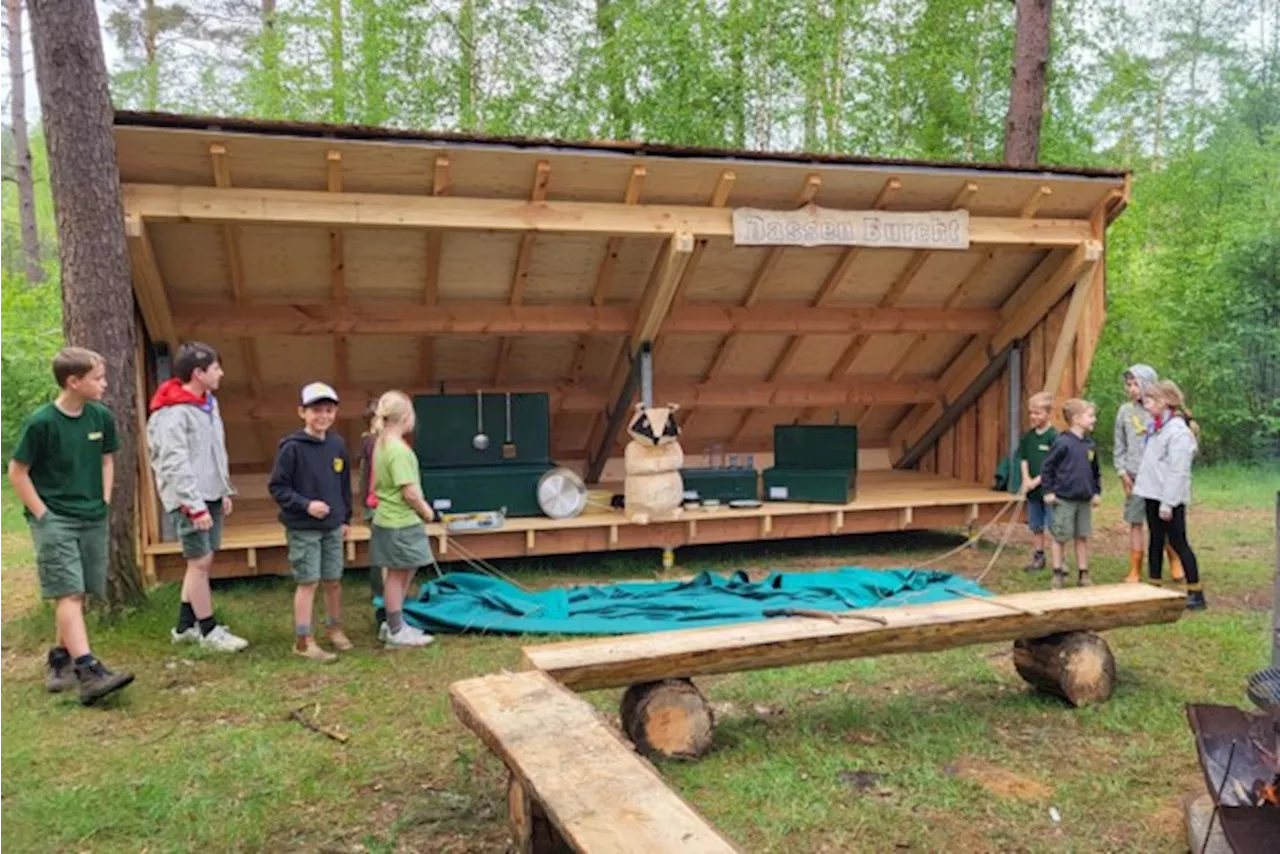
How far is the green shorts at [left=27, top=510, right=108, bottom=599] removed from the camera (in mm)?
3971

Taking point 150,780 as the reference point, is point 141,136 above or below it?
above

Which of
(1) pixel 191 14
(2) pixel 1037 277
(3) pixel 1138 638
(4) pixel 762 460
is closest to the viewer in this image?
(3) pixel 1138 638

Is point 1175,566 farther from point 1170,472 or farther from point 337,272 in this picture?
point 337,272

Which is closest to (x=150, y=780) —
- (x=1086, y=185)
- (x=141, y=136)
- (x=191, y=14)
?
(x=141, y=136)

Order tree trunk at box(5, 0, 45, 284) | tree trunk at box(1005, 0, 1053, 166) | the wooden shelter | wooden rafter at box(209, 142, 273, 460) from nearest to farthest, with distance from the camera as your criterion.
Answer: wooden rafter at box(209, 142, 273, 460), the wooden shelter, tree trunk at box(1005, 0, 1053, 166), tree trunk at box(5, 0, 45, 284)

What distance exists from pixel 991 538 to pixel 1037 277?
95.7 inches

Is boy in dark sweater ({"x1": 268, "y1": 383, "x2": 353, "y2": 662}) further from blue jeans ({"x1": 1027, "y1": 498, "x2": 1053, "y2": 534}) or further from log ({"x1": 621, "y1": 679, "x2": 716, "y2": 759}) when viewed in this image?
blue jeans ({"x1": 1027, "y1": 498, "x2": 1053, "y2": 534})

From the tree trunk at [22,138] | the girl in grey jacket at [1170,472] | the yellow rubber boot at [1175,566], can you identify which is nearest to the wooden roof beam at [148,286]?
the girl in grey jacket at [1170,472]

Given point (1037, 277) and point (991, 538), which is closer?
point (1037, 277)

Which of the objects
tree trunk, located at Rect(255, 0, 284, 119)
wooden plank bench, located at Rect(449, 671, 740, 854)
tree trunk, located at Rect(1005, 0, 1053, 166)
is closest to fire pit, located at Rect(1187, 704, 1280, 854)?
wooden plank bench, located at Rect(449, 671, 740, 854)

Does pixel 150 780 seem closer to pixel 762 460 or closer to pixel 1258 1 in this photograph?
pixel 762 460

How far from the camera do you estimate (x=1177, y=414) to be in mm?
5883

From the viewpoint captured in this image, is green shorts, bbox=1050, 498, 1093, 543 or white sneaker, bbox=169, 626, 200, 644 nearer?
white sneaker, bbox=169, 626, 200, 644

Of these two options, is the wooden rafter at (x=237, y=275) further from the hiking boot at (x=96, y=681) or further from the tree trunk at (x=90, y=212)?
the hiking boot at (x=96, y=681)
